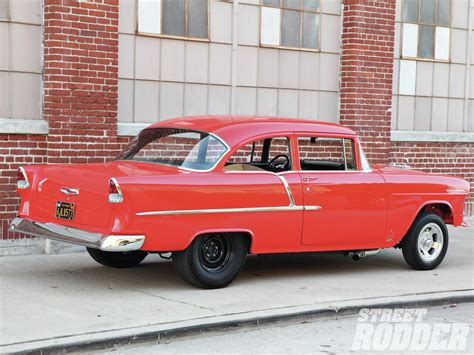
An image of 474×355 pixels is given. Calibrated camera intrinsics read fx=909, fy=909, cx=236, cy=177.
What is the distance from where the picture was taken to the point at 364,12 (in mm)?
14305

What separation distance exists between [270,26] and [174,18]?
1.73 m

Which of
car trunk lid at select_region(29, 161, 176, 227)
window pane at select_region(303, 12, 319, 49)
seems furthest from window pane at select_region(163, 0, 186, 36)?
car trunk lid at select_region(29, 161, 176, 227)

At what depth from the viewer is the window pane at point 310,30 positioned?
14.0m

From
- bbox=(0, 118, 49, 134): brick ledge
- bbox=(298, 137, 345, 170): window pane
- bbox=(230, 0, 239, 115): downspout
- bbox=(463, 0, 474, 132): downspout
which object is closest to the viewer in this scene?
bbox=(298, 137, 345, 170): window pane

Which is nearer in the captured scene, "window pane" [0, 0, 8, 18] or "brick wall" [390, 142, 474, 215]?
"window pane" [0, 0, 8, 18]

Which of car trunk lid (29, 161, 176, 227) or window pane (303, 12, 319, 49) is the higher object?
window pane (303, 12, 319, 49)

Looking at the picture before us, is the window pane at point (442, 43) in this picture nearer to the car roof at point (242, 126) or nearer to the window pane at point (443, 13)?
the window pane at point (443, 13)

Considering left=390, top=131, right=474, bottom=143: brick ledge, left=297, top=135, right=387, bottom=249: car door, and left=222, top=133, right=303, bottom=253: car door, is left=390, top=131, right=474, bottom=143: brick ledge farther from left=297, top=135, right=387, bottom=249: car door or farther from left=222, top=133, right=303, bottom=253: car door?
left=222, top=133, right=303, bottom=253: car door

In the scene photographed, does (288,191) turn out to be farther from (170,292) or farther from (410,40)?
(410,40)

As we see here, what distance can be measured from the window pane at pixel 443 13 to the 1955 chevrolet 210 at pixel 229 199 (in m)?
5.89

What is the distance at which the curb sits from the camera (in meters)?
6.51

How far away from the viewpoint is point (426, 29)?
1553 centimetres

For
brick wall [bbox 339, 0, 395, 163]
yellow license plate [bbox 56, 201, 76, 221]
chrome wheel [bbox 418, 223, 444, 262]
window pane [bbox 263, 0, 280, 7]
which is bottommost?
chrome wheel [bbox 418, 223, 444, 262]

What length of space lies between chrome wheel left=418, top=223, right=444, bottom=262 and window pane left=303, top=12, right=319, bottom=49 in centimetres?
450
